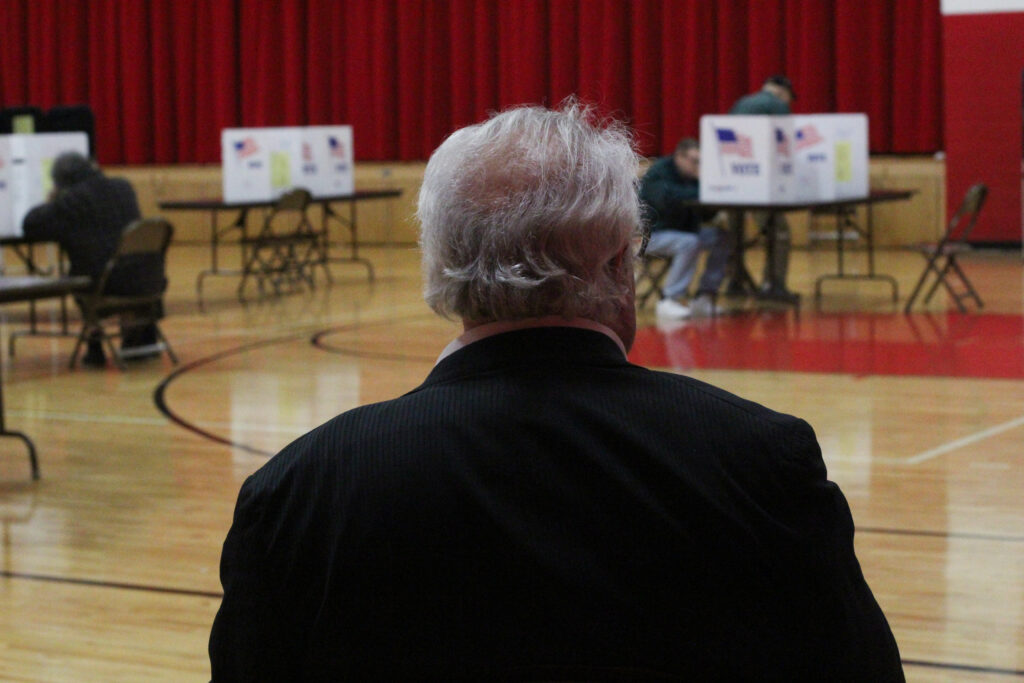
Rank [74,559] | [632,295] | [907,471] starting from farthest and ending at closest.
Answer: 1. [907,471]
2. [74,559]
3. [632,295]

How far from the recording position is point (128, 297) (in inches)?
283

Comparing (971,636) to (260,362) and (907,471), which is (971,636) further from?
(260,362)

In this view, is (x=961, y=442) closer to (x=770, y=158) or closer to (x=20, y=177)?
(x=770, y=158)

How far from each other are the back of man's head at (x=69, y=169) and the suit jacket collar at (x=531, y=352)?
21.4 ft

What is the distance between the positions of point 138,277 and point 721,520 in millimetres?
6410

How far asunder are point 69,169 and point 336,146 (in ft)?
13.6

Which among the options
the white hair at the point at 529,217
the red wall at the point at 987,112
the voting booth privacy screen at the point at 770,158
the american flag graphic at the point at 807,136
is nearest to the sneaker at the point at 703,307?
the voting booth privacy screen at the point at 770,158

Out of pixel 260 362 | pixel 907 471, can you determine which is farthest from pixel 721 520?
pixel 260 362

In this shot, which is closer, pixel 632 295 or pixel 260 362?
pixel 632 295

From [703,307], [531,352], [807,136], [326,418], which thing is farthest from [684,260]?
[531,352]

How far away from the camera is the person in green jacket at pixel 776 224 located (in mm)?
8797

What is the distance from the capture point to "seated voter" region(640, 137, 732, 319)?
879 cm

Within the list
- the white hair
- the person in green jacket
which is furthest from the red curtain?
the white hair

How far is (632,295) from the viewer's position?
1315 mm
